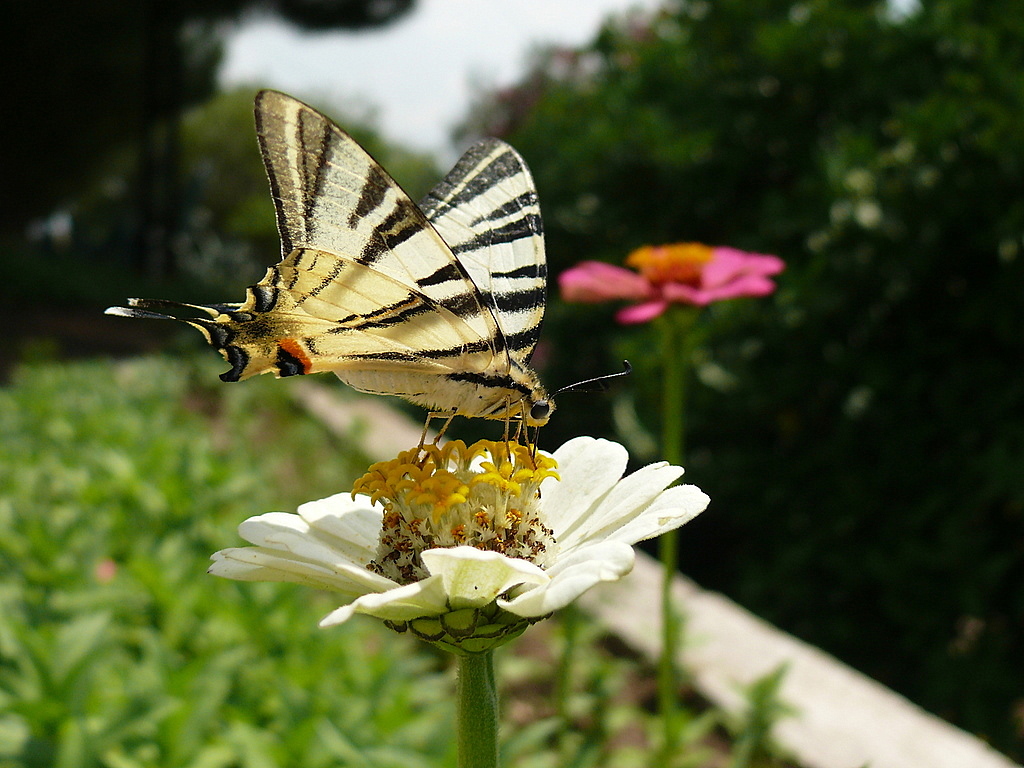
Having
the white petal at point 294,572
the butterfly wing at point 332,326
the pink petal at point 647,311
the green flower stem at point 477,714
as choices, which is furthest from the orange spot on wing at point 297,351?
the pink petal at point 647,311

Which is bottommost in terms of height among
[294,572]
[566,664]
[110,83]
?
[566,664]

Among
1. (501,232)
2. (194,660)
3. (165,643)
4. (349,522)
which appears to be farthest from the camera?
(165,643)

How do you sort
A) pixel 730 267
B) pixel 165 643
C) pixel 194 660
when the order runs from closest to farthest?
pixel 730 267, pixel 194 660, pixel 165 643

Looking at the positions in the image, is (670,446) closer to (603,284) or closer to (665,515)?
(603,284)

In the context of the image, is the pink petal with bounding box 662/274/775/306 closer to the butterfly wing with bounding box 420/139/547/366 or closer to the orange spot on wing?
the butterfly wing with bounding box 420/139/547/366

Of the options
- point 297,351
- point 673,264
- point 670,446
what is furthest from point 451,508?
point 673,264

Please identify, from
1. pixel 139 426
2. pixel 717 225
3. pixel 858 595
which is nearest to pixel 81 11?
pixel 139 426

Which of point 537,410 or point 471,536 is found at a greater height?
point 537,410

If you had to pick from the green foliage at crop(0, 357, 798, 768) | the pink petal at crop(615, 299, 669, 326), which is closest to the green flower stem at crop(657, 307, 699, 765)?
the pink petal at crop(615, 299, 669, 326)

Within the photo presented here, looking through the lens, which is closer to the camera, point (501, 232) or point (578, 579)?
point (578, 579)
